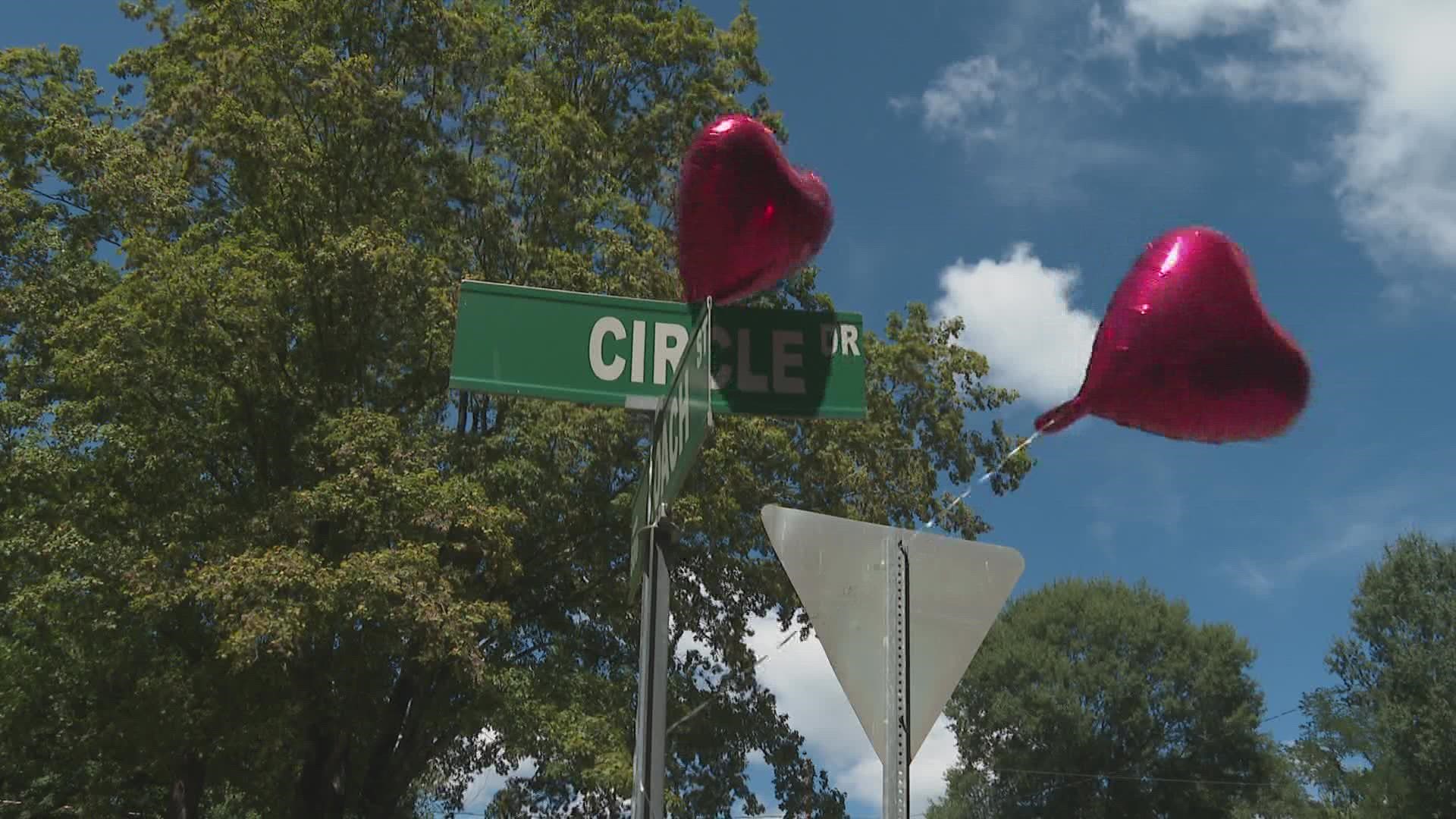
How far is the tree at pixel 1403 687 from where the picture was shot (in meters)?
29.5

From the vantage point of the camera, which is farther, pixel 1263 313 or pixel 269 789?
pixel 269 789

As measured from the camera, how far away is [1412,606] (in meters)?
31.5

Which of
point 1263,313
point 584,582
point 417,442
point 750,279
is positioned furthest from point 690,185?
point 584,582

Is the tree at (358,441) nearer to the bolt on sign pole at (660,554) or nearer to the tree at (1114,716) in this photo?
the bolt on sign pole at (660,554)

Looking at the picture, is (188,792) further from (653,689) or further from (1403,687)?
(1403,687)

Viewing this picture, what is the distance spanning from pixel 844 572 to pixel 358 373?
43.3ft

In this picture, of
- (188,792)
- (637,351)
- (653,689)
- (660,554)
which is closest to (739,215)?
(637,351)

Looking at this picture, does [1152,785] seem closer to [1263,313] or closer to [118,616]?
[118,616]

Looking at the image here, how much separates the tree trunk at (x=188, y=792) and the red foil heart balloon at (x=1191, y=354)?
49.9 feet

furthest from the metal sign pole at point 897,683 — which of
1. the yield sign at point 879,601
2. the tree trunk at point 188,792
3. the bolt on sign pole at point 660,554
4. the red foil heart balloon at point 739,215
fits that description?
the tree trunk at point 188,792

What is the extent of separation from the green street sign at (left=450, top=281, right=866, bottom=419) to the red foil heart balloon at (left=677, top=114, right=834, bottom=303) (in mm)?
84

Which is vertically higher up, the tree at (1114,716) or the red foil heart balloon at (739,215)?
the tree at (1114,716)

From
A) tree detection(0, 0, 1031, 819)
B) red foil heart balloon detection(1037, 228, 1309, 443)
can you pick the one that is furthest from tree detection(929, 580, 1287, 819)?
red foil heart balloon detection(1037, 228, 1309, 443)

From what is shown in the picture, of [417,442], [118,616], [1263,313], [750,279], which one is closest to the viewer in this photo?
[750,279]
